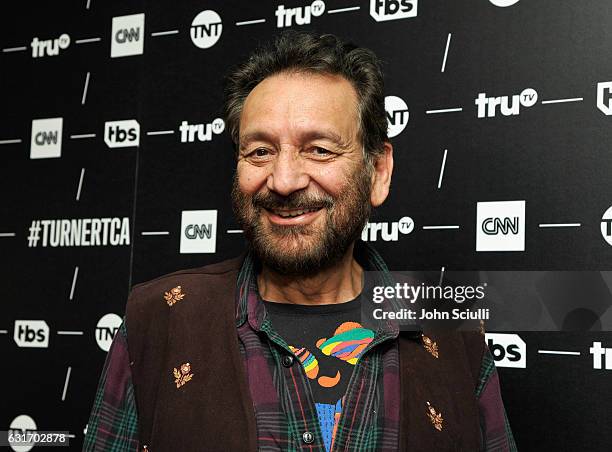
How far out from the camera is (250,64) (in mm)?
1553

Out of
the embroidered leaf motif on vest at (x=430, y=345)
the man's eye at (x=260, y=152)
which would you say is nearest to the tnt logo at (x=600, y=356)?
the embroidered leaf motif on vest at (x=430, y=345)

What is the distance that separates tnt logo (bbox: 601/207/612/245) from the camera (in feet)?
5.60

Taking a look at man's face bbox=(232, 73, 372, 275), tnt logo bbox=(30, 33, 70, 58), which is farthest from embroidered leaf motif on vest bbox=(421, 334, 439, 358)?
tnt logo bbox=(30, 33, 70, 58)

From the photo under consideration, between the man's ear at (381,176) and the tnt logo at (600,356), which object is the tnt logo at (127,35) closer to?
the man's ear at (381,176)

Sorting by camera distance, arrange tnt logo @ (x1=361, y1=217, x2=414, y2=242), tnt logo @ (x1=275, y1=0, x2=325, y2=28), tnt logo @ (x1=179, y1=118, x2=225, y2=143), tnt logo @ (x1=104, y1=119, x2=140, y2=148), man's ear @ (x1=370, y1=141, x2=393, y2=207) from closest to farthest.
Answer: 1. man's ear @ (x1=370, y1=141, x2=393, y2=207)
2. tnt logo @ (x1=361, y1=217, x2=414, y2=242)
3. tnt logo @ (x1=275, y1=0, x2=325, y2=28)
4. tnt logo @ (x1=179, y1=118, x2=225, y2=143)
5. tnt logo @ (x1=104, y1=119, x2=140, y2=148)

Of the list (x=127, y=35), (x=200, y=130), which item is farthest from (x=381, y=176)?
(x=127, y=35)

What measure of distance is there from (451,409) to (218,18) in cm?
134

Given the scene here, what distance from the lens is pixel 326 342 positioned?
143cm

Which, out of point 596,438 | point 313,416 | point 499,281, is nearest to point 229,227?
point 499,281

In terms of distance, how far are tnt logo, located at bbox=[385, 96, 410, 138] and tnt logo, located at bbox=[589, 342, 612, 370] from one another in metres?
0.71

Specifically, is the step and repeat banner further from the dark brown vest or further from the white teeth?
the white teeth

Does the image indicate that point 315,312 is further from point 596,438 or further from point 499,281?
point 596,438

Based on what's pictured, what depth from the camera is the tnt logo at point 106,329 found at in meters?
2.23

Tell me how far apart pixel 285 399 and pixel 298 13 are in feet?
3.83
